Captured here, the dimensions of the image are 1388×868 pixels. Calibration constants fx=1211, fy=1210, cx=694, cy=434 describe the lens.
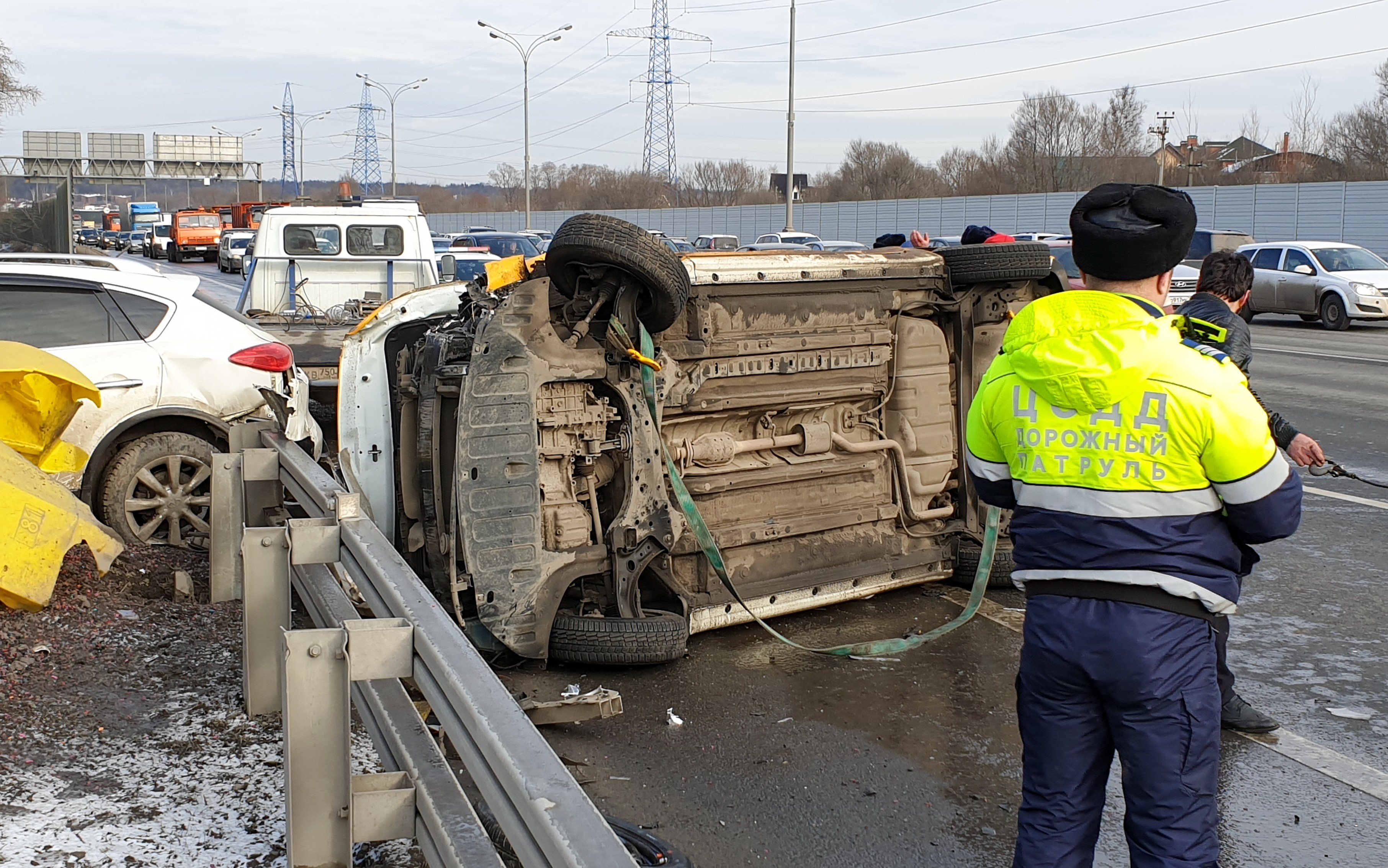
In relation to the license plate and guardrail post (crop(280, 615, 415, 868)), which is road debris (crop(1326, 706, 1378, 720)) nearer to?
guardrail post (crop(280, 615, 415, 868))

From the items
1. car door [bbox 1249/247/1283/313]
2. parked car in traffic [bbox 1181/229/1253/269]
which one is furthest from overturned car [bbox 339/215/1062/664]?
parked car in traffic [bbox 1181/229/1253/269]

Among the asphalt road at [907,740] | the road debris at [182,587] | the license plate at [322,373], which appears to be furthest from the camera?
Result: the license plate at [322,373]

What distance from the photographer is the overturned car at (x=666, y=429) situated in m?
5.10

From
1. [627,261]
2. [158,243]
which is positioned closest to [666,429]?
[627,261]

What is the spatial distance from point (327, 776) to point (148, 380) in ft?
15.1

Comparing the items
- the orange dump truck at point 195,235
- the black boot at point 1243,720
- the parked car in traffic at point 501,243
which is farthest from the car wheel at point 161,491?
the orange dump truck at point 195,235

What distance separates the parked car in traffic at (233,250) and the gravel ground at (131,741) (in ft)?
118

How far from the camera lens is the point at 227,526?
567 cm

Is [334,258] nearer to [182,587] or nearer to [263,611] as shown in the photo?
[182,587]

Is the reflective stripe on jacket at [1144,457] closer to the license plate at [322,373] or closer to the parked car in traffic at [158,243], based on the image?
the license plate at [322,373]

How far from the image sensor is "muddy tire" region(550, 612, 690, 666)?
522cm

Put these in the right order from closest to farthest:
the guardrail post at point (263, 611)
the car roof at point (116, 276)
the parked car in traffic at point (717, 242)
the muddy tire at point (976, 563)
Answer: the guardrail post at point (263, 611) → the muddy tire at point (976, 563) → the car roof at point (116, 276) → the parked car in traffic at point (717, 242)

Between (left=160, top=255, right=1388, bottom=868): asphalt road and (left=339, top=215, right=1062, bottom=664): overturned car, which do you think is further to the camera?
(left=339, top=215, right=1062, bottom=664): overturned car

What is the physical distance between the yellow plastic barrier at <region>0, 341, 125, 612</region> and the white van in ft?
19.4
